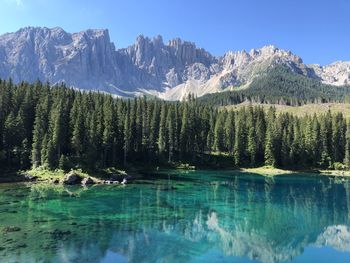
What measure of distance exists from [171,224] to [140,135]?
7785 centimetres

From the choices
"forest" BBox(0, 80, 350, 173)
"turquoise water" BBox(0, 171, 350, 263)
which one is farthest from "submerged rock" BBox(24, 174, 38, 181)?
"turquoise water" BBox(0, 171, 350, 263)

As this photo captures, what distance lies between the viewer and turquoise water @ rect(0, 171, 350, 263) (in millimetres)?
37250

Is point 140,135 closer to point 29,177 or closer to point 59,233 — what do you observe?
point 29,177

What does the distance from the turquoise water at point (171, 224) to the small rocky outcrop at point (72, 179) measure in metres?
5.40

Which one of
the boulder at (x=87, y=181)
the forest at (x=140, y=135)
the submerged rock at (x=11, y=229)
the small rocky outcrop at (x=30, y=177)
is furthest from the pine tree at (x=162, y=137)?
the submerged rock at (x=11, y=229)

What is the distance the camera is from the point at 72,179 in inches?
3253

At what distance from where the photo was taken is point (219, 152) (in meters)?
148

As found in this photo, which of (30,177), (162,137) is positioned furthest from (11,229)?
(162,137)

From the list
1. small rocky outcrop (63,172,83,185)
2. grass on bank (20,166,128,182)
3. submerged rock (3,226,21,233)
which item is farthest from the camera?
grass on bank (20,166,128,182)

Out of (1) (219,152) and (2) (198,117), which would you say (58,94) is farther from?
(1) (219,152)

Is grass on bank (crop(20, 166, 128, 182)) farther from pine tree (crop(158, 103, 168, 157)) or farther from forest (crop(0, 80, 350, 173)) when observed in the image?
pine tree (crop(158, 103, 168, 157))

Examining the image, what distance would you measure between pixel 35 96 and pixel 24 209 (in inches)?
2515

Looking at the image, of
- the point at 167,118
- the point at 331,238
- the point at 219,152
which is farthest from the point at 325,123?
the point at 331,238

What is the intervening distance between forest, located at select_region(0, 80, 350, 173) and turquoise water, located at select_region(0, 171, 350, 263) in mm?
18444
